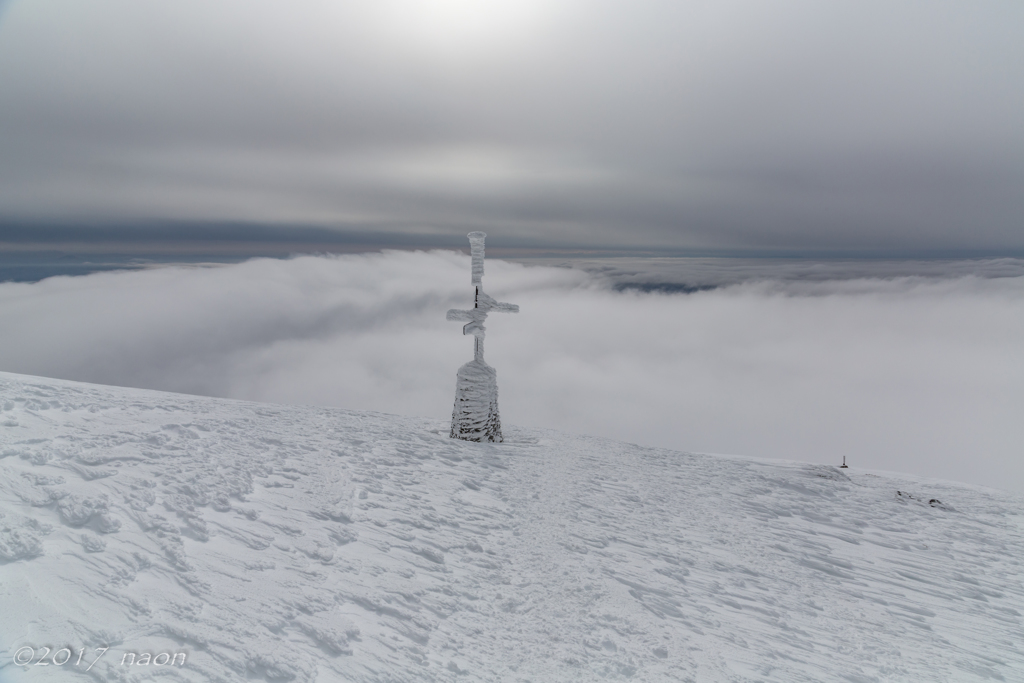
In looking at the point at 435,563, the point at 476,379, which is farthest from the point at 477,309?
the point at 435,563

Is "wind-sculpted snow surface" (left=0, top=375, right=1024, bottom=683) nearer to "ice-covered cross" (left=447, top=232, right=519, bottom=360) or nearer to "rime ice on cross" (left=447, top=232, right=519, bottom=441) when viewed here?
"rime ice on cross" (left=447, top=232, right=519, bottom=441)

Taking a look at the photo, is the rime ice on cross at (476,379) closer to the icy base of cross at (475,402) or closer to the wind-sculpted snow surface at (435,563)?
the icy base of cross at (475,402)

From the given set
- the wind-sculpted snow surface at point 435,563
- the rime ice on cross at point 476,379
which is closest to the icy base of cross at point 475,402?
the rime ice on cross at point 476,379

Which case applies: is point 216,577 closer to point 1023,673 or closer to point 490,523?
point 490,523

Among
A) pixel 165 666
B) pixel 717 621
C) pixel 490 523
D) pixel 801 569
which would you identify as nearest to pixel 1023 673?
pixel 801 569

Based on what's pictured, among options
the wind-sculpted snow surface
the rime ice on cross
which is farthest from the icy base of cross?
the wind-sculpted snow surface

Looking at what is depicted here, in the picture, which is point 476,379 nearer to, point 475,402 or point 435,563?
point 475,402
